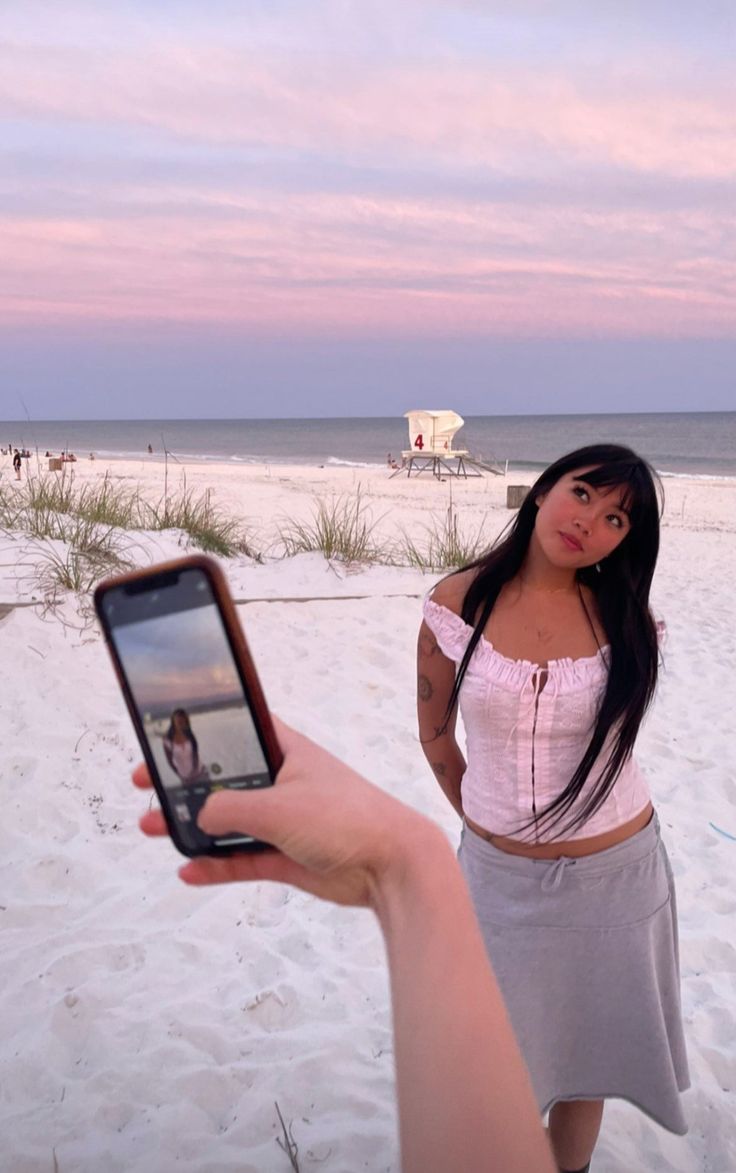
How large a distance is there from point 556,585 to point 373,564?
20.3 feet

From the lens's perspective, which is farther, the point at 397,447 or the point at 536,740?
the point at 397,447

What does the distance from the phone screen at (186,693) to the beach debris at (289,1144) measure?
1.84 metres

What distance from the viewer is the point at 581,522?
218cm

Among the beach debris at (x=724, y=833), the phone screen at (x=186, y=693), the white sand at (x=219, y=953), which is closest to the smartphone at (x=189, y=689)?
the phone screen at (x=186, y=693)

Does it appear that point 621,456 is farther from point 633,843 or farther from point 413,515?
point 413,515

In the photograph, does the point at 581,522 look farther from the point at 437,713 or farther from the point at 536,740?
the point at 437,713

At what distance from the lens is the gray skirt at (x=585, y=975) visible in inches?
81.6

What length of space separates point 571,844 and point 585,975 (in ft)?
0.96

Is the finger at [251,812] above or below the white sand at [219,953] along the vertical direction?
above

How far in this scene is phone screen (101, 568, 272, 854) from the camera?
1.00 metres

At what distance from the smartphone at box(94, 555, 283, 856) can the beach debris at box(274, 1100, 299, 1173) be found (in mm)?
1838

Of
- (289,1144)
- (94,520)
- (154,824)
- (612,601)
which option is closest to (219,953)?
(289,1144)

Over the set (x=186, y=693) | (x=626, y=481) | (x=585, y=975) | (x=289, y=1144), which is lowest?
(x=289, y=1144)

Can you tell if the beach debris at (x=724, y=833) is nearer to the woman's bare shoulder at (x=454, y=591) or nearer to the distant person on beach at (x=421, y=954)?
the woman's bare shoulder at (x=454, y=591)
